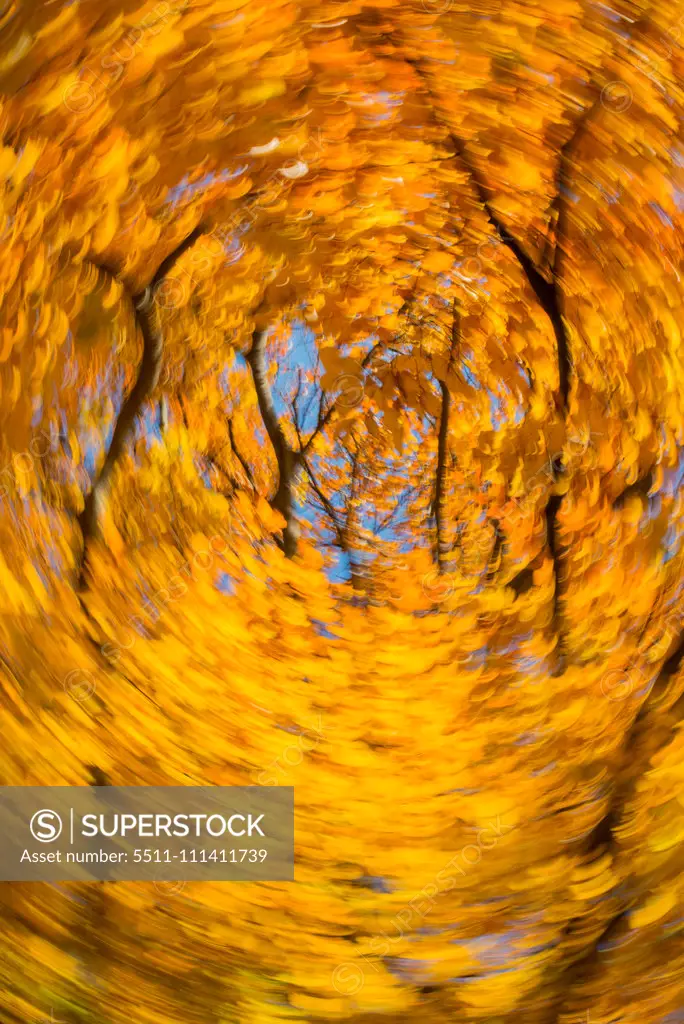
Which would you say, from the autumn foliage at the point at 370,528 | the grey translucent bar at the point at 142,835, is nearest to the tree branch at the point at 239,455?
the autumn foliage at the point at 370,528

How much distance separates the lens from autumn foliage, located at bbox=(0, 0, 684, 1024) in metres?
0.76

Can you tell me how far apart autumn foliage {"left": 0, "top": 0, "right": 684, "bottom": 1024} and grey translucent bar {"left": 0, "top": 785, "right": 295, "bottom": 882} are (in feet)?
0.06

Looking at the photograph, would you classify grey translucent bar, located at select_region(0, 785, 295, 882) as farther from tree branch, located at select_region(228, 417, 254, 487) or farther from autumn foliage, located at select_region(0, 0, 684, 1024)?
tree branch, located at select_region(228, 417, 254, 487)

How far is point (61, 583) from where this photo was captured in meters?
0.81

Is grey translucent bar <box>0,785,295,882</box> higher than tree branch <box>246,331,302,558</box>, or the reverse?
tree branch <box>246,331,302,558</box>

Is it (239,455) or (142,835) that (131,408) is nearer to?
(239,455)

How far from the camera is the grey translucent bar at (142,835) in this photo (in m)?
0.81

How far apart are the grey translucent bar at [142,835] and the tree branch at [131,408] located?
0.82 ft

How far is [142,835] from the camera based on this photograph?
82 cm

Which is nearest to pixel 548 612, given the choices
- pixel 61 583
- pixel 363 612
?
pixel 363 612

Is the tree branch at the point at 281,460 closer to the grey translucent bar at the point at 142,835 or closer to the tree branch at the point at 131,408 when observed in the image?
the tree branch at the point at 131,408

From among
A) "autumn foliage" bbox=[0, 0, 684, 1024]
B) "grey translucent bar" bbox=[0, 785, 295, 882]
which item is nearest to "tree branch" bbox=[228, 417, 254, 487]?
"autumn foliage" bbox=[0, 0, 684, 1024]

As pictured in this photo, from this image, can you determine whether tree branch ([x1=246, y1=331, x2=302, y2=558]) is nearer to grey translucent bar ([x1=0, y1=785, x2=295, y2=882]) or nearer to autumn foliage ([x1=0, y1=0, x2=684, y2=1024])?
autumn foliage ([x1=0, y1=0, x2=684, y2=1024])

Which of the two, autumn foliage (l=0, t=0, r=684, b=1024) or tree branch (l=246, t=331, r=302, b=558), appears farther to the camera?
tree branch (l=246, t=331, r=302, b=558)
